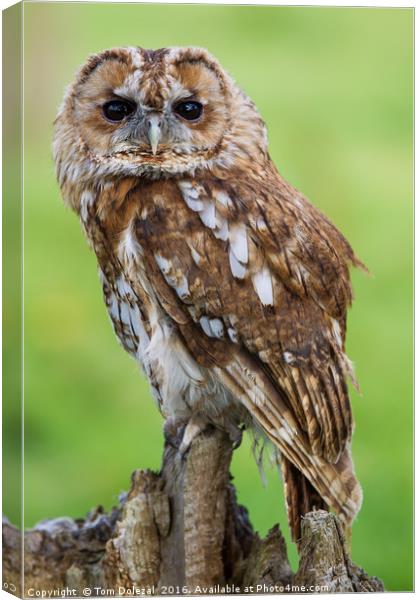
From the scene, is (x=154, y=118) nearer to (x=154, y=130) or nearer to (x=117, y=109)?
(x=154, y=130)

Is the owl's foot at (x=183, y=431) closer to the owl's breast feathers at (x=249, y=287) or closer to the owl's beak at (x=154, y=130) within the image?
the owl's breast feathers at (x=249, y=287)

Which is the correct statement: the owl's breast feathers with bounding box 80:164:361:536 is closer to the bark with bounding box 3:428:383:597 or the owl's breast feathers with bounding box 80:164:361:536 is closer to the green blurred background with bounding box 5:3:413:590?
the green blurred background with bounding box 5:3:413:590

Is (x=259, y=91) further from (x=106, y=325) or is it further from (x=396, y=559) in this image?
(x=396, y=559)

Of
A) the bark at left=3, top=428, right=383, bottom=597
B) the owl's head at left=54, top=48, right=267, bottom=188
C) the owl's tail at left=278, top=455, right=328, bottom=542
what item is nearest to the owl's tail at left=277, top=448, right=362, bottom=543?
the owl's tail at left=278, top=455, right=328, bottom=542

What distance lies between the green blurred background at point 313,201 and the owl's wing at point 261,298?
17 centimetres

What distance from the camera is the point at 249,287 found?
3.71 meters

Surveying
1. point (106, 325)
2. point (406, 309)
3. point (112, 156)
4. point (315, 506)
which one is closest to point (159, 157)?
point (112, 156)

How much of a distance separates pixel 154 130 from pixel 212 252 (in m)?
0.44

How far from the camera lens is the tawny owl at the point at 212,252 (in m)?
3.67

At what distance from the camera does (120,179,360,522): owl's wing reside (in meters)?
3.68

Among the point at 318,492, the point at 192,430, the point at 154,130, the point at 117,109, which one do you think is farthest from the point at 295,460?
the point at 117,109

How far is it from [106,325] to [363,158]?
1116mm

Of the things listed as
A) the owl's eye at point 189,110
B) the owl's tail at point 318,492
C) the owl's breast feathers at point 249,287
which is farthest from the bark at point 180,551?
the owl's eye at point 189,110

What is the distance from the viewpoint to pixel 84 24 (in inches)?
148
